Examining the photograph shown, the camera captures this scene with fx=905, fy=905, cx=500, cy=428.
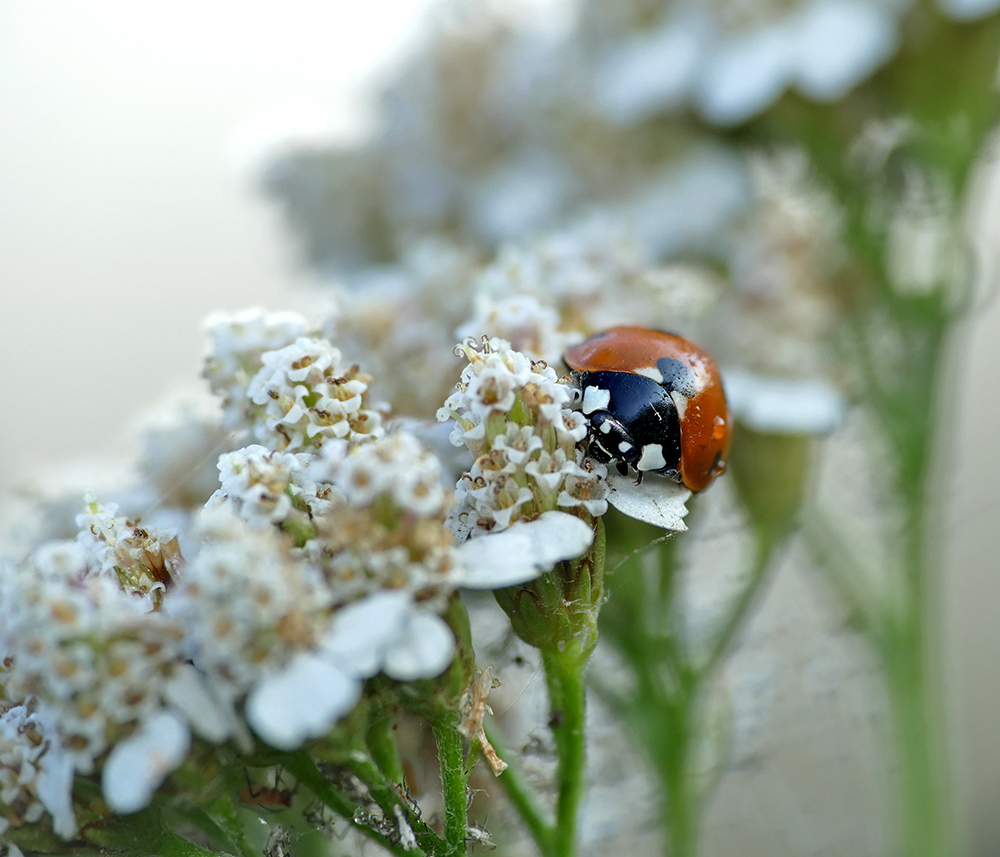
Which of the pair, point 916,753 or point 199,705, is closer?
point 199,705

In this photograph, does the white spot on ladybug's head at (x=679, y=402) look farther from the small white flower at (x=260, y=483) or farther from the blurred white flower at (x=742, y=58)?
the blurred white flower at (x=742, y=58)

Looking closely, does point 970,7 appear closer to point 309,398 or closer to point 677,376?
point 677,376

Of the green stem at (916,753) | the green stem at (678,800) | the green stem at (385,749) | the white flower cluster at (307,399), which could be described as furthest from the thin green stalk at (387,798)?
the green stem at (916,753)

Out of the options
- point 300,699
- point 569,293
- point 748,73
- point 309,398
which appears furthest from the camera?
point 748,73


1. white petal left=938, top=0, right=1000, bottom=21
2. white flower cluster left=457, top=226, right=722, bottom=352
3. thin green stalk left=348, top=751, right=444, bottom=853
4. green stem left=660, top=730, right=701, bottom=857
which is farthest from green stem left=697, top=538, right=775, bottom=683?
white petal left=938, top=0, right=1000, bottom=21

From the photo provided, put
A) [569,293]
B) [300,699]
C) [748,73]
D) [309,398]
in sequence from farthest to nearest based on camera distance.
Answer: [748,73] < [569,293] < [309,398] < [300,699]

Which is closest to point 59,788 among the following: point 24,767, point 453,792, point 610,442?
point 24,767
